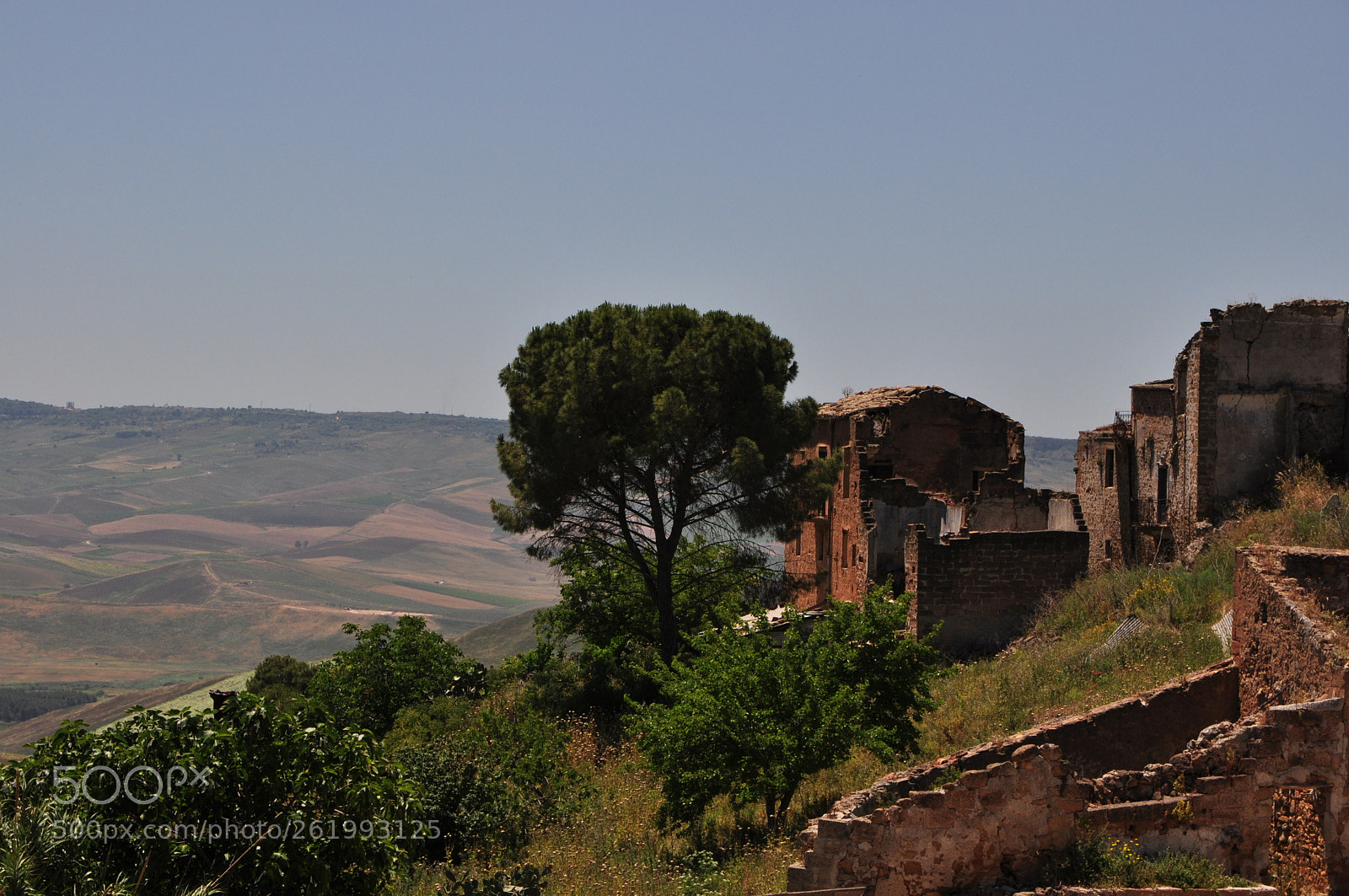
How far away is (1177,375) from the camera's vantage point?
26828 mm

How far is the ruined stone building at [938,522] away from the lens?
24.8 metres

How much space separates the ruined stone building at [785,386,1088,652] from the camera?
24844mm

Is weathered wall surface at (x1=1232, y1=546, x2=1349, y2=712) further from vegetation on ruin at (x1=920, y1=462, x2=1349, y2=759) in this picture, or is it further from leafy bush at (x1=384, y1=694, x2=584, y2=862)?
leafy bush at (x1=384, y1=694, x2=584, y2=862)

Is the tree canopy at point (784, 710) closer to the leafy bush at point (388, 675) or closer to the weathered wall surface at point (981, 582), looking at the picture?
the weathered wall surface at point (981, 582)

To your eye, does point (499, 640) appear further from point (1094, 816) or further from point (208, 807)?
point (1094, 816)

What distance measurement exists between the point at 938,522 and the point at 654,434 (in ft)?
25.3

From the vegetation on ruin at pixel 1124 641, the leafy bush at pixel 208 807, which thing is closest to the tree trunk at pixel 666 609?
the vegetation on ruin at pixel 1124 641

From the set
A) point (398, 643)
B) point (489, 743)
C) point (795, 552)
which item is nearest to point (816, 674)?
point (489, 743)

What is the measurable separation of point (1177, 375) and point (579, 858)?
57.4 ft

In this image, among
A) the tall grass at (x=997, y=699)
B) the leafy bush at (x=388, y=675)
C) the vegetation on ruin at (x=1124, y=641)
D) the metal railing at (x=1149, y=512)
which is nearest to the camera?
the tall grass at (x=997, y=699)

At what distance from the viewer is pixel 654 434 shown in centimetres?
2794

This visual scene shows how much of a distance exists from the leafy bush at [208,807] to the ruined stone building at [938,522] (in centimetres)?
1278

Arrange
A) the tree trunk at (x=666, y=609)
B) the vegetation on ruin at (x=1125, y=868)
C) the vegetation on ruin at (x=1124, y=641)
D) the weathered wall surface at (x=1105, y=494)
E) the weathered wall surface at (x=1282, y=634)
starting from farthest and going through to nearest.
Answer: the weathered wall surface at (x=1105, y=494), the tree trunk at (x=666, y=609), the vegetation on ruin at (x=1124, y=641), the weathered wall surface at (x=1282, y=634), the vegetation on ruin at (x=1125, y=868)

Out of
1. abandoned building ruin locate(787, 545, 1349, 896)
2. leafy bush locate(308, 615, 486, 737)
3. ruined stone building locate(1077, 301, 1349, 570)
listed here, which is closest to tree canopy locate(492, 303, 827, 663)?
leafy bush locate(308, 615, 486, 737)
